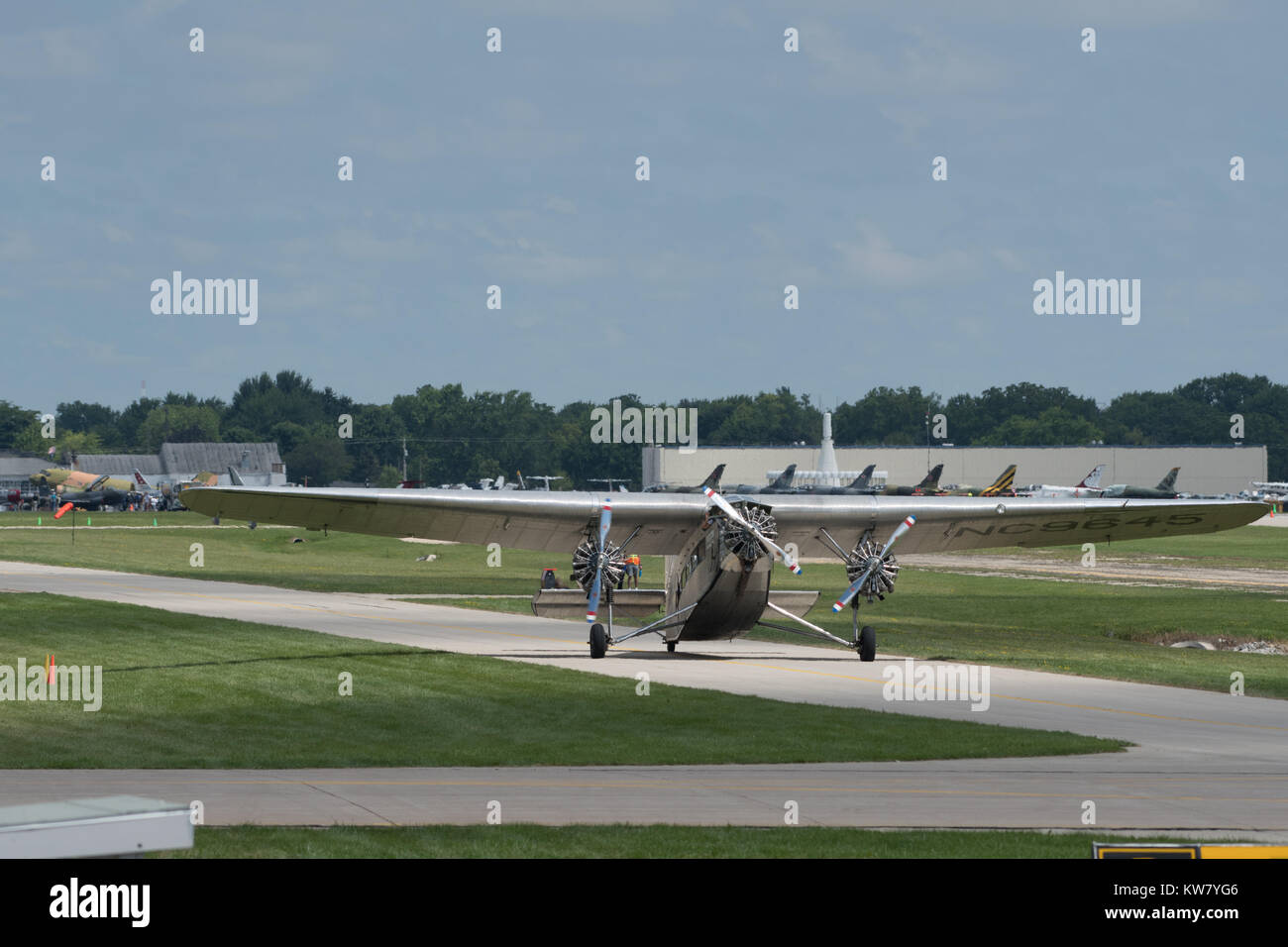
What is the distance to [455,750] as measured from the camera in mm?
18516

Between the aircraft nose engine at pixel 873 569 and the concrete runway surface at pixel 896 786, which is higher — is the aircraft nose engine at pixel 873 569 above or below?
above

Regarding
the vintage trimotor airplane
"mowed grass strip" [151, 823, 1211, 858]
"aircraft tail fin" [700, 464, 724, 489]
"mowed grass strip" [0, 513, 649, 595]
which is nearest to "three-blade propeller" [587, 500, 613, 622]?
the vintage trimotor airplane

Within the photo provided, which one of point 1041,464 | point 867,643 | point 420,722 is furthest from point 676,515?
point 1041,464

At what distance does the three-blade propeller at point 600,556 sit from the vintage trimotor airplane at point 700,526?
3 cm

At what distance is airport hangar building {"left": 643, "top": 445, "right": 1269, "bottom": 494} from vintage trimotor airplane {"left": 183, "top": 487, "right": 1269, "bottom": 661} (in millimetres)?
121982

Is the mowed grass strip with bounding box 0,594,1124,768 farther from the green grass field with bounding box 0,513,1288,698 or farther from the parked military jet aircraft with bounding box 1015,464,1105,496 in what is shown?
the parked military jet aircraft with bounding box 1015,464,1105,496

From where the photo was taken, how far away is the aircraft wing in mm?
31219

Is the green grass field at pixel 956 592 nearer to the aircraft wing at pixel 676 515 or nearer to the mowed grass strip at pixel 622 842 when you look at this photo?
the aircraft wing at pixel 676 515

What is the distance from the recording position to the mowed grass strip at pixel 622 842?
11.9 meters

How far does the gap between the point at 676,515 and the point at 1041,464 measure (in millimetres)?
134139

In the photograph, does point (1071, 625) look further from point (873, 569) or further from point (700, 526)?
point (700, 526)

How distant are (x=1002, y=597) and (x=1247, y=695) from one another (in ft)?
86.0

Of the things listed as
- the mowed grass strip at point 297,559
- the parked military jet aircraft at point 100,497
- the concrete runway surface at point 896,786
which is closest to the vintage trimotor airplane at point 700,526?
the concrete runway surface at point 896,786

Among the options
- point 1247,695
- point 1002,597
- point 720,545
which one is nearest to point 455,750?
point 720,545
